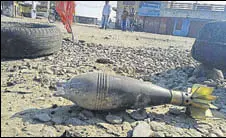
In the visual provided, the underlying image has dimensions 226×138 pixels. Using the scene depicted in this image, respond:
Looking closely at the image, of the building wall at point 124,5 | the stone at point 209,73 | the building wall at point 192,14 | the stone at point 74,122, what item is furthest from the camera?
the building wall at point 124,5

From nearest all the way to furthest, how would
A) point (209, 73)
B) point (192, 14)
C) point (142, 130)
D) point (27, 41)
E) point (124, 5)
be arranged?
point (142, 130) < point (27, 41) < point (209, 73) < point (192, 14) < point (124, 5)

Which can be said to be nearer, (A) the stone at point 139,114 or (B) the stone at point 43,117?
(B) the stone at point 43,117

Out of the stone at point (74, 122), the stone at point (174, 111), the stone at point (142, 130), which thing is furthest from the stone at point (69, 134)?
the stone at point (174, 111)

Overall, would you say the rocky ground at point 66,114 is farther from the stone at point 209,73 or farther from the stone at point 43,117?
the stone at point 209,73

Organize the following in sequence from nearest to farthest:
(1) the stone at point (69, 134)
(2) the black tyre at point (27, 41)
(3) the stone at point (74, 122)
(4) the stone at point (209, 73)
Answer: (1) the stone at point (69, 134)
(3) the stone at point (74, 122)
(2) the black tyre at point (27, 41)
(4) the stone at point (209, 73)

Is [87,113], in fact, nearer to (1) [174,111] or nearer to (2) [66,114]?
(2) [66,114]

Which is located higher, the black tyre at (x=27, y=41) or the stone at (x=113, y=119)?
the black tyre at (x=27, y=41)

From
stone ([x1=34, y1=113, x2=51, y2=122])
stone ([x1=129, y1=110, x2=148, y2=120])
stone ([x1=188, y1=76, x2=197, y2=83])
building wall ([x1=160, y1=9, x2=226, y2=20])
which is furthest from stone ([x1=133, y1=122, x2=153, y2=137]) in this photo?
building wall ([x1=160, y1=9, x2=226, y2=20])

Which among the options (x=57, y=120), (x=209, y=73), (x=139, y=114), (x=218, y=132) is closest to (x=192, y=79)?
(x=209, y=73)

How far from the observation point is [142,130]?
221 cm

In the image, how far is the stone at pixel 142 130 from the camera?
214cm

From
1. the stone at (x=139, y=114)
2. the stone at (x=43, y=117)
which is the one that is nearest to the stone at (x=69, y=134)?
the stone at (x=43, y=117)

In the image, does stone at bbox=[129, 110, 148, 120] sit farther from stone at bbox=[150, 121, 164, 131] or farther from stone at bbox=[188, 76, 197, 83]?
stone at bbox=[188, 76, 197, 83]

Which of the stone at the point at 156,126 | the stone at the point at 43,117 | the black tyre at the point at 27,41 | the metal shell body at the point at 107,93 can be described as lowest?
the stone at the point at 156,126
